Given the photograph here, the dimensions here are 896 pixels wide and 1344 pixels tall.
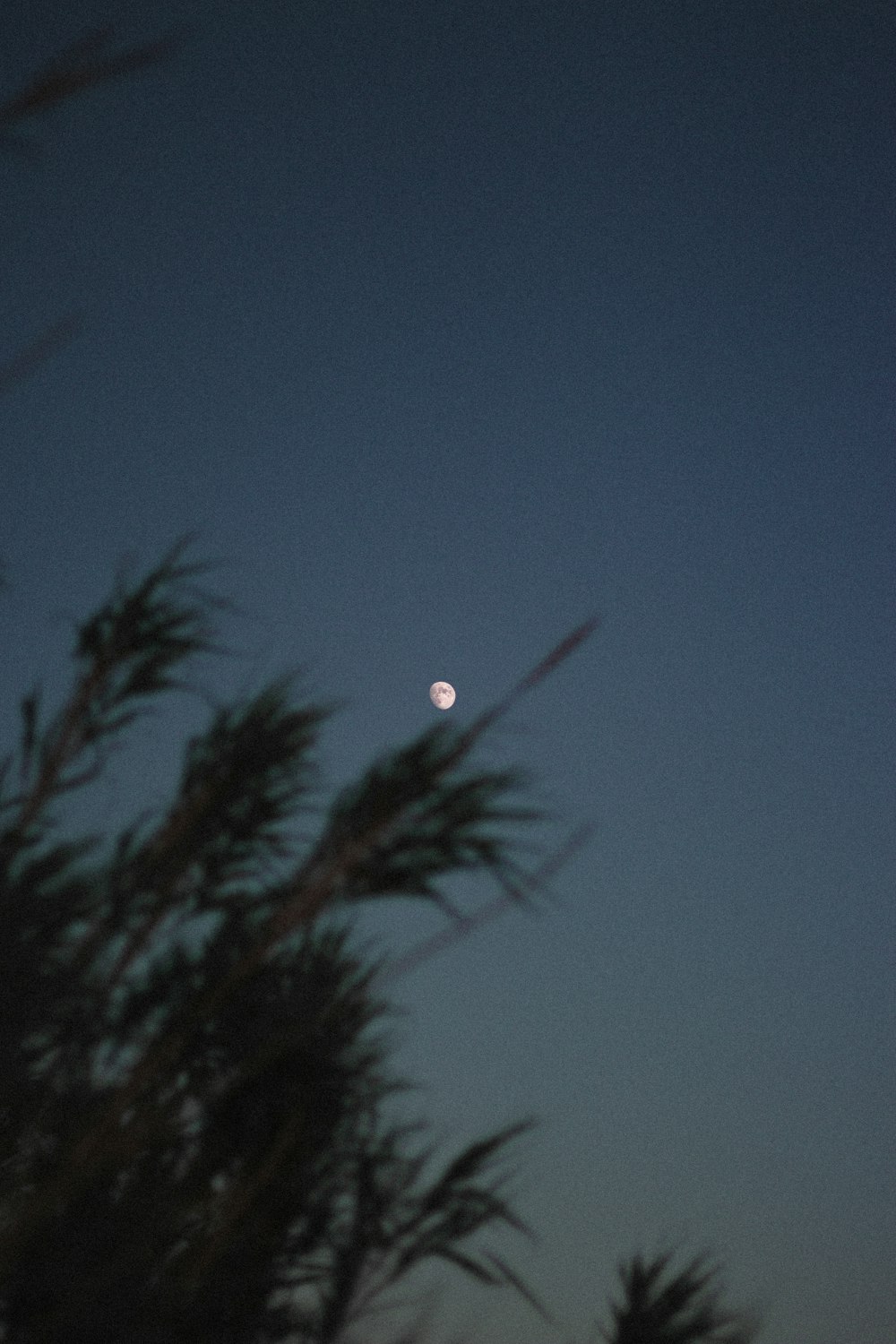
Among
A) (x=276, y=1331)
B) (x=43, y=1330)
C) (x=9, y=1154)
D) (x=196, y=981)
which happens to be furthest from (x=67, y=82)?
(x=276, y=1331)

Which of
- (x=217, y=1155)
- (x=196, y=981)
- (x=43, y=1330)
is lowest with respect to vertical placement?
(x=43, y=1330)

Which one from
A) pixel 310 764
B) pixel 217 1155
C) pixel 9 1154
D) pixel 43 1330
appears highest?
pixel 310 764

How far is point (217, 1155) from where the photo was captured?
4445 millimetres

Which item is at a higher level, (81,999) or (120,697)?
(120,697)

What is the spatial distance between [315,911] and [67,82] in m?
2.16

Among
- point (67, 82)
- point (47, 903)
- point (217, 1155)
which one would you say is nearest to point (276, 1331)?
point (217, 1155)

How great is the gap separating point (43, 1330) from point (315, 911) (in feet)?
4.42

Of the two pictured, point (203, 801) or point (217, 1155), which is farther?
point (217, 1155)

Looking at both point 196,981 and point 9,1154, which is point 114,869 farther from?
point 9,1154

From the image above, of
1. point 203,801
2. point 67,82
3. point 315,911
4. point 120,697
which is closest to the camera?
point 67,82

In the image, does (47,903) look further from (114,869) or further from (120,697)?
(120,697)

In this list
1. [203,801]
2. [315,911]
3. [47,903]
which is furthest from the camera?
[47,903]

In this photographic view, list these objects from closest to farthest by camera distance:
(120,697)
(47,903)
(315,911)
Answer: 1. (315,911)
2. (47,903)
3. (120,697)

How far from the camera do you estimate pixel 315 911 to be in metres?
3.54
